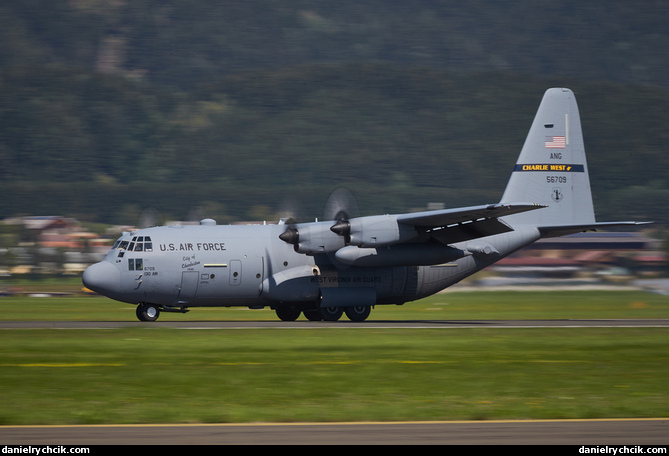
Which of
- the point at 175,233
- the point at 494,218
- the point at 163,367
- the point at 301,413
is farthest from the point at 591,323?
the point at 301,413

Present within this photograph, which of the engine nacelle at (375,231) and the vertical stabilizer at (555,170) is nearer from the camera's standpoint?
the engine nacelle at (375,231)

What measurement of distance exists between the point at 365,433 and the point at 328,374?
7.49 m

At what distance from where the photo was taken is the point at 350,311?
36.6 m

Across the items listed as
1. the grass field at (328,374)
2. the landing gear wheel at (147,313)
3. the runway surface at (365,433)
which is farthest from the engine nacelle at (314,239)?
the runway surface at (365,433)

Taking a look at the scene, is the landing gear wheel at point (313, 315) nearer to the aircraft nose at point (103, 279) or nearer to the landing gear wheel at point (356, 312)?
the landing gear wheel at point (356, 312)

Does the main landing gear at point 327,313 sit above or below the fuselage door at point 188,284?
below

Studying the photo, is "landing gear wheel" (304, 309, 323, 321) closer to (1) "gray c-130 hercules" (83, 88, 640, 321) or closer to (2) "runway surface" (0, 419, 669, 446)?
(1) "gray c-130 hercules" (83, 88, 640, 321)

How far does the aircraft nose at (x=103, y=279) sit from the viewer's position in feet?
109

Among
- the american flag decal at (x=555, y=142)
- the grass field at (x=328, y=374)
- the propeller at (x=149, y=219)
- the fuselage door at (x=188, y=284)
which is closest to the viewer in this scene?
the grass field at (x=328, y=374)

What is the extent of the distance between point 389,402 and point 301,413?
6.13 feet

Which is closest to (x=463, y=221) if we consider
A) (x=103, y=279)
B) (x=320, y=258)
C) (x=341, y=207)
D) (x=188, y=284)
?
(x=341, y=207)

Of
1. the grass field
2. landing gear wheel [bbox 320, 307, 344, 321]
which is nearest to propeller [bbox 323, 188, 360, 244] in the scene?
landing gear wheel [bbox 320, 307, 344, 321]

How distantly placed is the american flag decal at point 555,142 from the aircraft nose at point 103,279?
18.8 m

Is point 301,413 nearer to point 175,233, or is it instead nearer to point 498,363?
point 498,363
